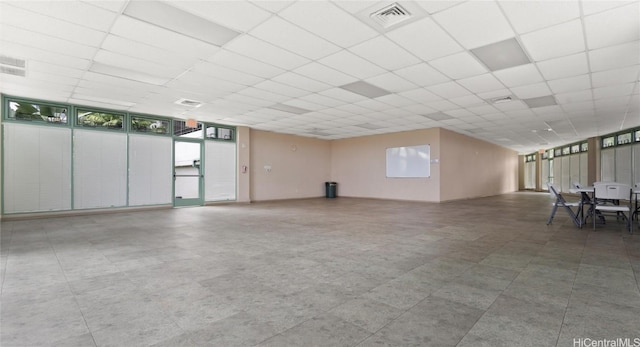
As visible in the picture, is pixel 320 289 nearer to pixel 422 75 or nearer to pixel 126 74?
pixel 422 75

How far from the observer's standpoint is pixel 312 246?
4.22m

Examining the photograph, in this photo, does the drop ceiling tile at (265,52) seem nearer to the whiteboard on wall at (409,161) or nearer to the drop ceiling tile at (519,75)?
the drop ceiling tile at (519,75)

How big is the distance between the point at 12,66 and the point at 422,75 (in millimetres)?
6874

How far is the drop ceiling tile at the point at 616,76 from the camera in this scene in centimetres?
497

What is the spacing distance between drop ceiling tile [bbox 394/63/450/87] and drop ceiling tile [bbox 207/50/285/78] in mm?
2149

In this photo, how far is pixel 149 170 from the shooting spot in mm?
8766

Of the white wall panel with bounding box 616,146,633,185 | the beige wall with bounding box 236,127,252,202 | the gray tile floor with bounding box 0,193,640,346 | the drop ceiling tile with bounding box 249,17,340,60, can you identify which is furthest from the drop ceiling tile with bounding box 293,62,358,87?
the white wall panel with bounding box 616,146,633,185

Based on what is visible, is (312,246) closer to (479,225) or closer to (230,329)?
(230,329)

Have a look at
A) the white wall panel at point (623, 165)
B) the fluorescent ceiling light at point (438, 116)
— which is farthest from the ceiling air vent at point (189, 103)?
the white wall panel at point (623, 165)

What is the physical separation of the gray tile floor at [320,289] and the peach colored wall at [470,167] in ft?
21.2

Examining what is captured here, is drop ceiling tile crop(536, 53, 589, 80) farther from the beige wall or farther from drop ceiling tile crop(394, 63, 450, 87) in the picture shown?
the beige wall

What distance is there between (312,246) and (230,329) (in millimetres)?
2326

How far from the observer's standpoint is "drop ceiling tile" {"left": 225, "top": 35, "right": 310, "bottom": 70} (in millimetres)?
4084

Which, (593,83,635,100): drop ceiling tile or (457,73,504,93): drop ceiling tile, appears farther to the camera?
(593,83,635,100): drop ceiling tile
